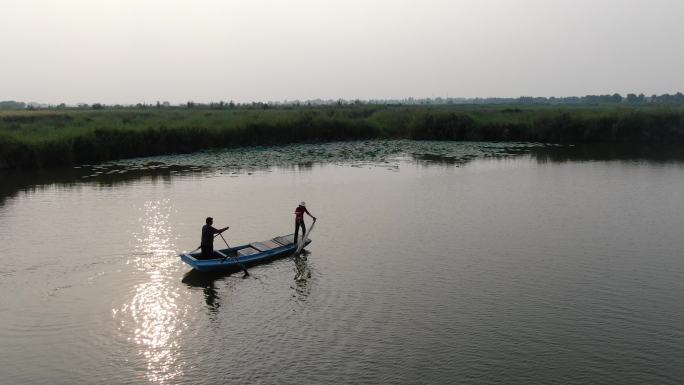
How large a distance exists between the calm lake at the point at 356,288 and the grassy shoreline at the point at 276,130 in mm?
Answer: 9487

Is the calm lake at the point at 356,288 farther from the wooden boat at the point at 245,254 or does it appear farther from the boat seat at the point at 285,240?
the boat seat at the point at 285,240

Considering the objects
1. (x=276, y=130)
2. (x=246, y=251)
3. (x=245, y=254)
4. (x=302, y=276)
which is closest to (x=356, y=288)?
(x=302, y=276)

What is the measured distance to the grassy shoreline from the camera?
128ft

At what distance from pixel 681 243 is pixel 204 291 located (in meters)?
14.6

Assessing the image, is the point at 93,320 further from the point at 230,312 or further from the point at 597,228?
the point at 597,228

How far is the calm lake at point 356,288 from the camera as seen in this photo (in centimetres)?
1145

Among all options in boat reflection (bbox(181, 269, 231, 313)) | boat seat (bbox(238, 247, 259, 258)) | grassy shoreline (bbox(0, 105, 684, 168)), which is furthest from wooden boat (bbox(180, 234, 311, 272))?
grassy shoreline (bbox(0, 105, 684, 168))

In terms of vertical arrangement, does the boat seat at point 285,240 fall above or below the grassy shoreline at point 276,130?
below

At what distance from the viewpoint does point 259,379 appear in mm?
10891

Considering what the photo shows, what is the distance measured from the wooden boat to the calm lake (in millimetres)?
397

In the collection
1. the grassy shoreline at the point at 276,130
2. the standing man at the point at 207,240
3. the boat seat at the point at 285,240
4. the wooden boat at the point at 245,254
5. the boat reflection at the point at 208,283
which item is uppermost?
the grassy shoreline at the point at 276,130

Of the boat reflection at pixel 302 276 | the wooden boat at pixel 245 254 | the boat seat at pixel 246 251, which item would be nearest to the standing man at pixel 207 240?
the wooden boat at pixel 245 254

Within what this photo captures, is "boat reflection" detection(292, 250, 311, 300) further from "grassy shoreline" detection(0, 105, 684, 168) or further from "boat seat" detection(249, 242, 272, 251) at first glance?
"grassy shoreline" detection(0, 105, 684, 168)

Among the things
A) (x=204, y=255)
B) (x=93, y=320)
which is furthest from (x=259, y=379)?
(x=204, y=255)
